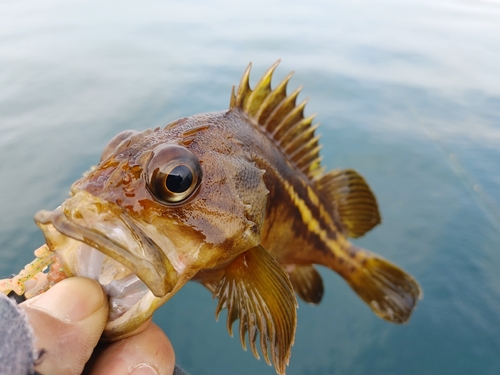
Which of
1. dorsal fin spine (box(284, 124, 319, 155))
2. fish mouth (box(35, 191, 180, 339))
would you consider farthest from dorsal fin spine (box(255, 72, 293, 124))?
fish mouth (box(35, 191, 180, 339))

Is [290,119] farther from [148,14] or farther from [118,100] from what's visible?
[148,14]

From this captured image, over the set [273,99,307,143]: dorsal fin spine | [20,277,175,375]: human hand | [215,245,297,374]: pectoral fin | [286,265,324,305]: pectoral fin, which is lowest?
[286,265,324,305]: pectoral fin

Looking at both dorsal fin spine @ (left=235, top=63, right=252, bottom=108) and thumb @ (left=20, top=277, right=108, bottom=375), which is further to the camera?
dorsal fin spine @ (left=235, top=63, right=252, bottom=108)

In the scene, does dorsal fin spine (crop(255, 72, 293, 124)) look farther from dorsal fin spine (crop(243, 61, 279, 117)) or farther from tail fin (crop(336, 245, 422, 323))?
tail fin (crop(336, 245, 422, 323))

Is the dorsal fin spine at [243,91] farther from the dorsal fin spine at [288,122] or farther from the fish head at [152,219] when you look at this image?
the fish head at [152,219]

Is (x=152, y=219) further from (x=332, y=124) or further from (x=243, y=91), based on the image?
(x=332, y=124)

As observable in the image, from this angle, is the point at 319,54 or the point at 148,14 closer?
the point at 319,54

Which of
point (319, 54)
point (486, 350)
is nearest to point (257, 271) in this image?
point (486, 350)
